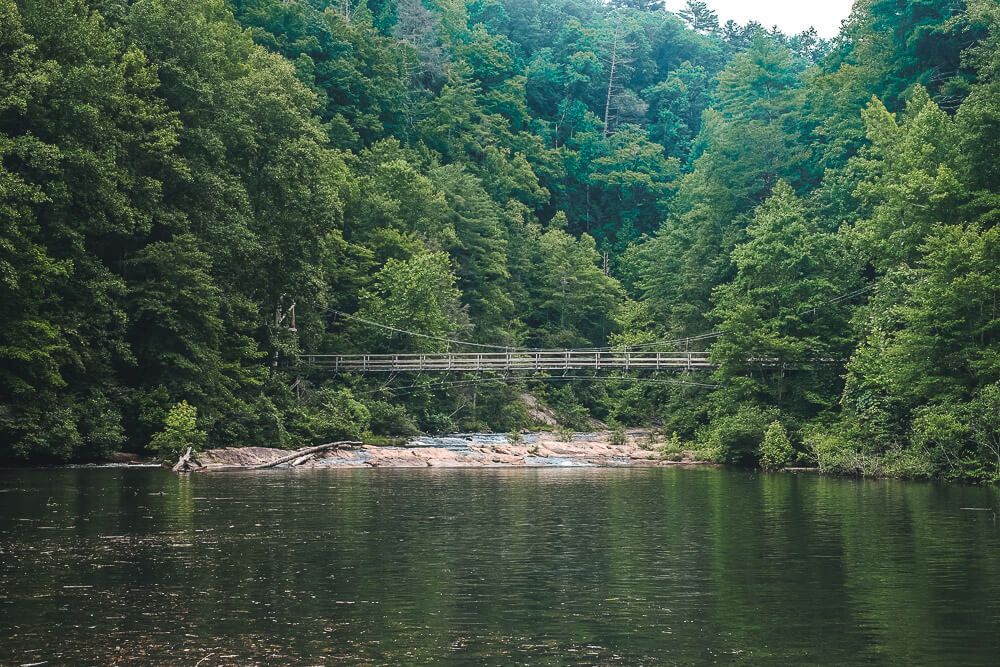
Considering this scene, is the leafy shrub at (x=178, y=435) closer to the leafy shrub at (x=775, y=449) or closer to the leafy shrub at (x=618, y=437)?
the leafy shrub at (x=775, y=449)

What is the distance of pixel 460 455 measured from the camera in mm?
46812

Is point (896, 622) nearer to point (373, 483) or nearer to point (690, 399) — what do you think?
point (373, 483)

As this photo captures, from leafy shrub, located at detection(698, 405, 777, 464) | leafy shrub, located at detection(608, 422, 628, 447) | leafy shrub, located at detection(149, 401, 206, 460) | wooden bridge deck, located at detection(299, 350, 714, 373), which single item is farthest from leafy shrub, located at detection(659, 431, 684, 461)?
leafy shrub, located at detection(149, 401, 206, 460)

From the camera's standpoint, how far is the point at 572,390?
70.6m

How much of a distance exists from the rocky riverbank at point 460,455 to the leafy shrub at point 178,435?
0.59 meters

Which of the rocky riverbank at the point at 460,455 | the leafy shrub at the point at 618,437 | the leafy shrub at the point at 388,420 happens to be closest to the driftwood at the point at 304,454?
the rocky riverbank at the point at 460,455

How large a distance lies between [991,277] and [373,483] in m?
17.3

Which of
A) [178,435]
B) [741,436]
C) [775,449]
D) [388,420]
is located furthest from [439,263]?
[775,449]

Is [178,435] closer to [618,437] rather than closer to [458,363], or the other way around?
[458,363]

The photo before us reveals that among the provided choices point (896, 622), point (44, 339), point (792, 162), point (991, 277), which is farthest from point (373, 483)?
point (792, 162)

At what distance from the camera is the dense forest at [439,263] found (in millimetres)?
35156

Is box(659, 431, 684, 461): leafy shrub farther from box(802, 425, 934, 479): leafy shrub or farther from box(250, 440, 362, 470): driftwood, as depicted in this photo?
box(250, 440, 362, 470): driftwood

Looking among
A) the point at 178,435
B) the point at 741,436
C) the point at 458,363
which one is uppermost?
the point at 458,363

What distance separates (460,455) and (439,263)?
1822 cm
